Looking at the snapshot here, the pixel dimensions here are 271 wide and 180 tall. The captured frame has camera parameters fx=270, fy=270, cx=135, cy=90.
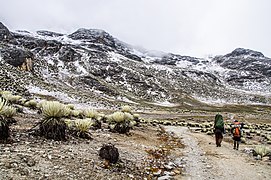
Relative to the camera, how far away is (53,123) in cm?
914

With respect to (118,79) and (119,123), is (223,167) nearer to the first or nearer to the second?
(119,123)

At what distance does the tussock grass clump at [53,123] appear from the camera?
9.15 m

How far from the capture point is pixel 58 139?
9211mm

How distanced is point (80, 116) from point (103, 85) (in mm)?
81487

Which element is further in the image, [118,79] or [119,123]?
[118,79]

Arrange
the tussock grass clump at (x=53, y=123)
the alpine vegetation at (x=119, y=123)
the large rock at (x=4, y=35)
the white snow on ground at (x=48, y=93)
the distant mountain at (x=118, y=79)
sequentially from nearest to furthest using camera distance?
the tussock grass clump at (x=53, y=123), the alpine vegetation at (x=119, y=123), the white snow on ground at (x=48, y=93), the distant mountain at (x=118, y=79), the large rock at (x=4, y=35)

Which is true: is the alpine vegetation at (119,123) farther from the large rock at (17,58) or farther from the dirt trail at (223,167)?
the large rock at (17,58)

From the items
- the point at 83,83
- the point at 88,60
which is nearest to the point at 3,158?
the point at 83,83

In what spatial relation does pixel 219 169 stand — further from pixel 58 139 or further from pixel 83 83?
pixel 83 83

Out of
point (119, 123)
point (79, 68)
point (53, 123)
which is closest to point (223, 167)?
A: point (53, 123)

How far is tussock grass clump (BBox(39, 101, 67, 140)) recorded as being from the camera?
915 cm

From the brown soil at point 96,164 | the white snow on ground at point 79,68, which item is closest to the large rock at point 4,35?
the white snow on ground at point 79,68

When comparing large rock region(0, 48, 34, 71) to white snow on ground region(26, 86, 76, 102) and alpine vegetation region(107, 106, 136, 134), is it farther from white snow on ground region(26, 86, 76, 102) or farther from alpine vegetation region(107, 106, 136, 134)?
alpine vegetation region(107, 106, 136, 134)

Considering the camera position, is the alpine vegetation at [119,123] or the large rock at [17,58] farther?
the large rock at [17,58]
